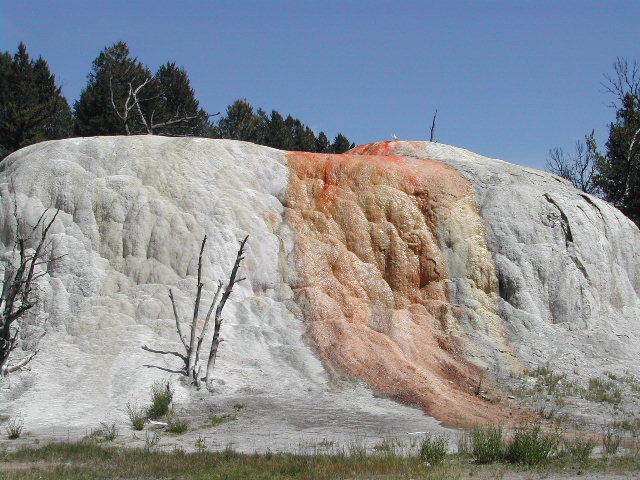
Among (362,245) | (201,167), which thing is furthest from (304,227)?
(201,167)

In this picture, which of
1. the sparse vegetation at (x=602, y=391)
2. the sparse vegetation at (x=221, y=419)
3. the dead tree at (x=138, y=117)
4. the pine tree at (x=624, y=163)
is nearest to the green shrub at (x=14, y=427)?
the sparse vegetation at (x=221, y=419)

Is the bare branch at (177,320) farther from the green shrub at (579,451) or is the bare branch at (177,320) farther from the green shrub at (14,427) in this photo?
the green shrub at (579,451)

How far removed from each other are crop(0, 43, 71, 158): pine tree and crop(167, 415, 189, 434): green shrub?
2411cm

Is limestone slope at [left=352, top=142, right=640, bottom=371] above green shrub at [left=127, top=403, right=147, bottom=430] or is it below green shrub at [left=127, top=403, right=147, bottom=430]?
above

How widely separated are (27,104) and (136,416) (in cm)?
2830

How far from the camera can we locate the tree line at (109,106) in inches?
1422

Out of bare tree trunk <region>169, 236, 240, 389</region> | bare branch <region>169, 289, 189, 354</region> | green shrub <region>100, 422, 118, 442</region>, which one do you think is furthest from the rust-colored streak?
green shrub <region>100, 422, 118, 442</region>

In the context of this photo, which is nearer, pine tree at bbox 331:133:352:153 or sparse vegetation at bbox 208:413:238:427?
sparse vegetation at bbox 208:413:238:427

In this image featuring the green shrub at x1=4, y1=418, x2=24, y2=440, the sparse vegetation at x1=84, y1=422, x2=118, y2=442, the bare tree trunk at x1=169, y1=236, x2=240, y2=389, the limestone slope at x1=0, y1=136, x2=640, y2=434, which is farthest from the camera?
the limestone slope at x1=0, y1=136, x2=640, y2=434

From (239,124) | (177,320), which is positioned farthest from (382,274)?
(239,124)

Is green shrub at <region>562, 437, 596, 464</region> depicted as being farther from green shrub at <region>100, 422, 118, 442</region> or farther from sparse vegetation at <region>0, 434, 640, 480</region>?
green shrub at <region>100, 422, 118, 442</region>

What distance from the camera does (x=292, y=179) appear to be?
2145cm

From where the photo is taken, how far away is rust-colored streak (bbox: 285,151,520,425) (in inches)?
674

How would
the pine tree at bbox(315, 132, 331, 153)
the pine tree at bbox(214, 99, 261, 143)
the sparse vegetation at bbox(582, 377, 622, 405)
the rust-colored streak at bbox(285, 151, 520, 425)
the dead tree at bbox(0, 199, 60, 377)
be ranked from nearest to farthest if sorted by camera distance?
the dead tree at bbox(0, 199, 60, 377) < the rust-colored streak at bbox(285, 151, 520, 425) < the sparse vegetation at bbox(582, 377, 622, 405) < the pine tree at bbox(214, 99, 261, 143) < the pine tree at bbox(315, 132, 331, 153)
